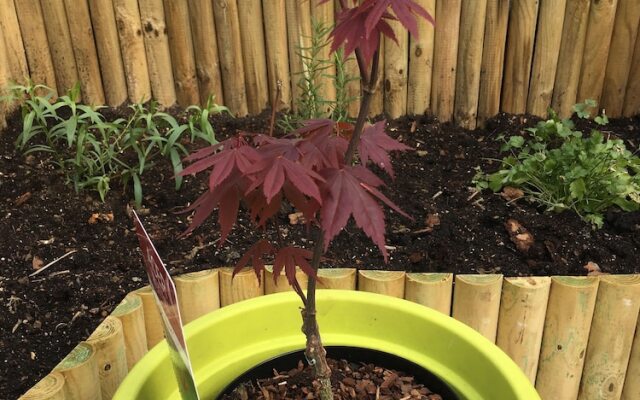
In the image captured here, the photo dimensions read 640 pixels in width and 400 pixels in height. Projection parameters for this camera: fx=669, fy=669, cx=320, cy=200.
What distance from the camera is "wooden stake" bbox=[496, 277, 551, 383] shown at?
2.02 meters

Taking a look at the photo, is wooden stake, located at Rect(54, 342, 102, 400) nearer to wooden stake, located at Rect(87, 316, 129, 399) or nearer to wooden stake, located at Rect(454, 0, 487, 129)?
wooden stake, located at Rect(87, 316, 129, 399)

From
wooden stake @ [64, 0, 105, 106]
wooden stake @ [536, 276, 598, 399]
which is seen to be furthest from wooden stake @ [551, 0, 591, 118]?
wooden stake @ [64, 0, 105, 106]

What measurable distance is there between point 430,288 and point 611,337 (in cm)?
67

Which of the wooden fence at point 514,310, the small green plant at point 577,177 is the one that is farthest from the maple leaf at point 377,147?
the small green plant at point 577,177

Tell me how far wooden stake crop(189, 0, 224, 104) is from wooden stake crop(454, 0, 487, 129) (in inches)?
44.0

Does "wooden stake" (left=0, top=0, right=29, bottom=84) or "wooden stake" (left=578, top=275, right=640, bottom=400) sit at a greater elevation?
"wooden stake" (left=0, top=0, right=29, bottom=84)

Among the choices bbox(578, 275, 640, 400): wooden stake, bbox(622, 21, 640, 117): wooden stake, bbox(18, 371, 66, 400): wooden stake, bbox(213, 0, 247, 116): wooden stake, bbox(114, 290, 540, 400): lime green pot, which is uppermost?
bbox(213, 0, 247, 116): wooden stake

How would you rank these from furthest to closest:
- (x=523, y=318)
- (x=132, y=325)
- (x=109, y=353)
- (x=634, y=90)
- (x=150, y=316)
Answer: (x=634, y=90) < (x=523, y=318) < (x=150, y=316) < (x=132, y=325) < (x=109, y=353)

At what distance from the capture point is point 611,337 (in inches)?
85.2

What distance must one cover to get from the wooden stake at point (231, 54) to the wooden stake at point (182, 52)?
13cm

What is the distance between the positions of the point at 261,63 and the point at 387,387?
6.31 ft

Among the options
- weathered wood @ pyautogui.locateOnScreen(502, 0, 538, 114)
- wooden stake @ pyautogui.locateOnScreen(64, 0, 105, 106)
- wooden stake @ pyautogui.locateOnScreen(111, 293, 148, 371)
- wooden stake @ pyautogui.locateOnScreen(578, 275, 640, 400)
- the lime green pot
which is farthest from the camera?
weathered wood @ pyautogui.locateOnScreen(502, 0, 538, 114)

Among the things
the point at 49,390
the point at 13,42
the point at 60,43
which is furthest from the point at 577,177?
the point at 13,42

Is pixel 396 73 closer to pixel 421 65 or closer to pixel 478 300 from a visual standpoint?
pixel 421 65
